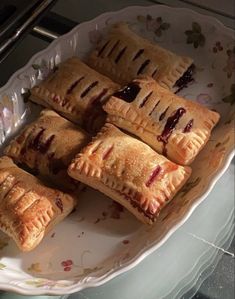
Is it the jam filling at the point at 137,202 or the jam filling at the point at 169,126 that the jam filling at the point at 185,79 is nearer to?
the jam filling at the point at 169,126

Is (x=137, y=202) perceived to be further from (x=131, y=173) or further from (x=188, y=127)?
(x=188, y=127)

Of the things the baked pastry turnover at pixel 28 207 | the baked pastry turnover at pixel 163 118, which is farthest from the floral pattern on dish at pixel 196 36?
the baked pastry turnover at pixel 28 207

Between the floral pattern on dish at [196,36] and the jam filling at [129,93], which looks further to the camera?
the floral pattern on dish at [196,36]

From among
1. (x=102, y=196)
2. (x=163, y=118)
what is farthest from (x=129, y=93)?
(x=102, y=196)

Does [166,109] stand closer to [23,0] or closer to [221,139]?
[221,139]

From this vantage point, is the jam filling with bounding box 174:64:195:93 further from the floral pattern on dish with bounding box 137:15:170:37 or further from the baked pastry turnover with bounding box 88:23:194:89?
the floral pattern on dish with bounding box 137:15:170:37

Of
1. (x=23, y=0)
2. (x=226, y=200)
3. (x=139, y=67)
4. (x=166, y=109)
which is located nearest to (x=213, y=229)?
(x=226, y=200)
